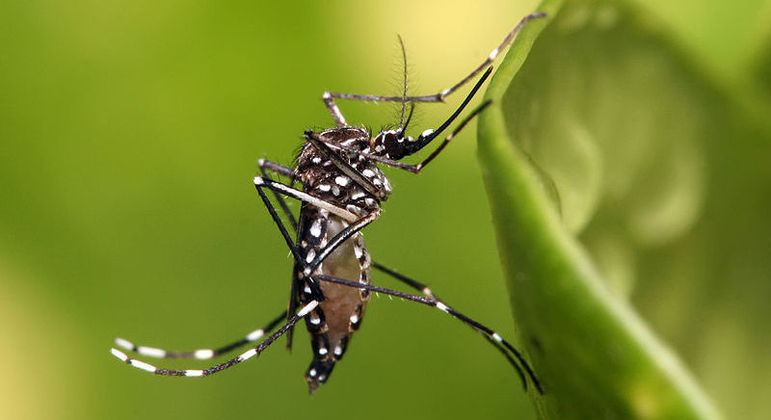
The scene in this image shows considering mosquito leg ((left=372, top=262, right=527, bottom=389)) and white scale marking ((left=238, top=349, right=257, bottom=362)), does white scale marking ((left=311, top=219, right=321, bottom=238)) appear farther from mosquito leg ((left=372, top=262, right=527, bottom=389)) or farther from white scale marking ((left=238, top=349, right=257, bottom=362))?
white scale marking ((left=238, top=349, right=257, bottom=362))

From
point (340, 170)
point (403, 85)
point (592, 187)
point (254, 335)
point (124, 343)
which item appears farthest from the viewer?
point (340, 170)

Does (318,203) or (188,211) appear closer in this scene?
(188,211)

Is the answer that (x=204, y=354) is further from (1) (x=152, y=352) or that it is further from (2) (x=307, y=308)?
(2) (x=307, y=308)

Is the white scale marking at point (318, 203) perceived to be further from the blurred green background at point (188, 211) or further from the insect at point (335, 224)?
the blurred green background at point (188, 211)

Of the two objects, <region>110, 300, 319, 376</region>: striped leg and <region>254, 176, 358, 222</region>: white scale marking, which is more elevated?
<region>254, 176, 358, 222</region>: white scale marking

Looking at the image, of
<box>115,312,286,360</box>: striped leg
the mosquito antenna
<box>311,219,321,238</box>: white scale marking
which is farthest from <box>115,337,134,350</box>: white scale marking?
the mosquito antenna

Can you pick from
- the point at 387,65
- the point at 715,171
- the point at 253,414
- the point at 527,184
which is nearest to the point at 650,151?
the point at 715,171

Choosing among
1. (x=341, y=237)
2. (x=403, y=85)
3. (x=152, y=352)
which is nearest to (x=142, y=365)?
(x=152, y=352)
